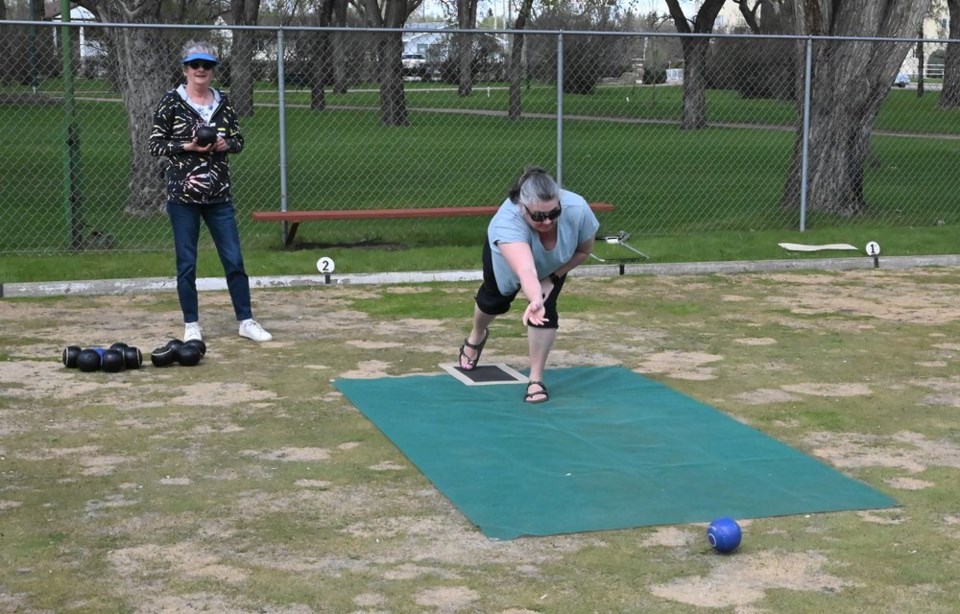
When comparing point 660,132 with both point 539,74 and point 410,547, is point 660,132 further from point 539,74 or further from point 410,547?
point 410,547

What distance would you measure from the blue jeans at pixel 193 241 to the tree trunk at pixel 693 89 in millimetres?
12297

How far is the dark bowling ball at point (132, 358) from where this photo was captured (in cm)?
871

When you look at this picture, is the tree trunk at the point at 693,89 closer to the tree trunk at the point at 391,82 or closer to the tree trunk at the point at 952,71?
the tree trunk at the point at 952,71

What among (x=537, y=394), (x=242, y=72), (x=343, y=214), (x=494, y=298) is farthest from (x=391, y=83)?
(x=537, y=394)

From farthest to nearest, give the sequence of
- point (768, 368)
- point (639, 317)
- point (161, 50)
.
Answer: point (161, 50) → point (639, 317) → point (768, 368)

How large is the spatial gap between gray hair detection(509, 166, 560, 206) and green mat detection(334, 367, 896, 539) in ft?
3.97

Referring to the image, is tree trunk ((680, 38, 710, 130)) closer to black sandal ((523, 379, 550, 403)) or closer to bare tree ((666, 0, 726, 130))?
bare tree ((666, 0, 726, 130))

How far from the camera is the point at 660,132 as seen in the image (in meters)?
25.6

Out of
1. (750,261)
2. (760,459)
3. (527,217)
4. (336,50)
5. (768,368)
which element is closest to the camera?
(760,459)

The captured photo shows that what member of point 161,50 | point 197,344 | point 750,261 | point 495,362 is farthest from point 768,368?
point 161,50

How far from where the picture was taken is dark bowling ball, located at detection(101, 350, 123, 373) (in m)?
8.64

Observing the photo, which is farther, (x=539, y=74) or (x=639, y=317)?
(x=539, y=74)

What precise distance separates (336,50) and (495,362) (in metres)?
11.5

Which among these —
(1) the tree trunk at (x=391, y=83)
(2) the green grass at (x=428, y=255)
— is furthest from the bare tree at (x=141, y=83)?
(1) the tree trunk at (x=391, y=83)
